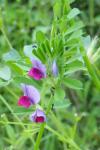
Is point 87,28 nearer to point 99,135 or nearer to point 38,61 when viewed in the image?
point 99,135

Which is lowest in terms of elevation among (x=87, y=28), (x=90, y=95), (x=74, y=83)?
(x=74, y=83)

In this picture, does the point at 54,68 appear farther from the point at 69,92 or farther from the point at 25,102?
the point at 69,92

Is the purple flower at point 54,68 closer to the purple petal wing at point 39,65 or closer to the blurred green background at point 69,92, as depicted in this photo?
the purple petal wing at point 39,65

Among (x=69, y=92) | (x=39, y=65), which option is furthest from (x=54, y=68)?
(x=69, y=92)

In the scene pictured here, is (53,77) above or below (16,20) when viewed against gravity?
below

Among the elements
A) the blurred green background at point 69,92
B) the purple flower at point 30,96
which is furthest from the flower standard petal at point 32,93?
the blurred green background at point 69,92

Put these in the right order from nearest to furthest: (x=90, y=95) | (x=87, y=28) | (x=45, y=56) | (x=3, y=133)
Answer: (x=45, y=56) < (x=3, y=133) < (x=90, y=95) < (x=87, y=28)

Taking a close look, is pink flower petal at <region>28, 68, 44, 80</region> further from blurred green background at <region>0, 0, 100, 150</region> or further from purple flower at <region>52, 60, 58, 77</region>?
blurred green background at <region>0, 0, 100, 150</region>

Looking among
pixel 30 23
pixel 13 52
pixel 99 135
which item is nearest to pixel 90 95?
pixel 99 135
